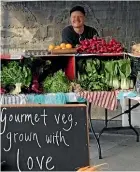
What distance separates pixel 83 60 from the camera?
236 inches

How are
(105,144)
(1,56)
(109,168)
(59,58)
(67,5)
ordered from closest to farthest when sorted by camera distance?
1. (109,168)
2. (1,56)
3. (59,58)
4. (105,144)
5. (67,5)

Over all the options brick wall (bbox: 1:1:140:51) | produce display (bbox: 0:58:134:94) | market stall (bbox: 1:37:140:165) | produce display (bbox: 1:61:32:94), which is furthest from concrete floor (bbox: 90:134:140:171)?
brick wall (bbox: 1:1:140:51)

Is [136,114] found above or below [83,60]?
below

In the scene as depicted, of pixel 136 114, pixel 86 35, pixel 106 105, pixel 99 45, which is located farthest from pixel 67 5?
pixel 106 105

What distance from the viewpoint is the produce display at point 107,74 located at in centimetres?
583

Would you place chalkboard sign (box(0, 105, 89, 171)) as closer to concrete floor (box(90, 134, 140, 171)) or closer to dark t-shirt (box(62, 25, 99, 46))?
concrete floor (box(90, 134, 140, 171))

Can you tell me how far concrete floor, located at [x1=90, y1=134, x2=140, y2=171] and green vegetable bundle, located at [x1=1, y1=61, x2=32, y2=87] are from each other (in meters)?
1.26

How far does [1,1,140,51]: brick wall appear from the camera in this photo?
8781mm

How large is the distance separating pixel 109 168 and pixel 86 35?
2414 mm

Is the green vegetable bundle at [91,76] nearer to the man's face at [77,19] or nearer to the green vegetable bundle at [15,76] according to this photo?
the green vegetable bundle at [15,76]

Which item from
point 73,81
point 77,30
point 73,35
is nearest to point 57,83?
point 73,81

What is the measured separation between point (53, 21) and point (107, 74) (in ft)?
11.2

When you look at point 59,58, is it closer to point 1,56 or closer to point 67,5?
point 1,56

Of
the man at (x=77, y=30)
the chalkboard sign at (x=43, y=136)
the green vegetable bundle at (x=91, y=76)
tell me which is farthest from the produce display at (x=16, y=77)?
the chalkboard sign at (x=43, y=136)
